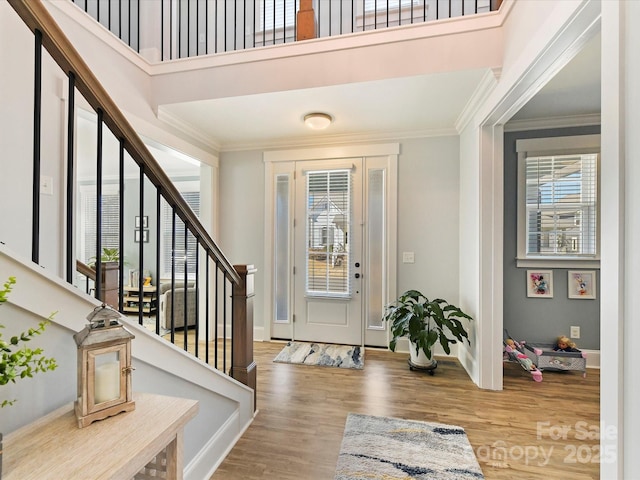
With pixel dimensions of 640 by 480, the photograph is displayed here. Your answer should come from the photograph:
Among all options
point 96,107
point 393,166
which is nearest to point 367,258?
point 393,166

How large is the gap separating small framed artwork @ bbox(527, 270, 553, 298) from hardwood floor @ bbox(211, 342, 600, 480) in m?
0.75

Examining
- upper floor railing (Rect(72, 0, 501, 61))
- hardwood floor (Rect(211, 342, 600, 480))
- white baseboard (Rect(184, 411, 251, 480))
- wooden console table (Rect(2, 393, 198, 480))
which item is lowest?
hardwood floor (Rect(211, 342, 600, 480))

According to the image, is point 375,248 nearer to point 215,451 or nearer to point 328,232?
point 328,232

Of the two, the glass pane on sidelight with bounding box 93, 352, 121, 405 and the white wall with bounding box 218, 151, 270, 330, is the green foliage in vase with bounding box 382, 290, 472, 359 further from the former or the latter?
the glass pane on sidelight with bounding box 93, 352, 121, 405

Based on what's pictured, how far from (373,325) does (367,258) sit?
785mm

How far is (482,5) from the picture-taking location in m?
3.04

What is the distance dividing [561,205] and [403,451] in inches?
109

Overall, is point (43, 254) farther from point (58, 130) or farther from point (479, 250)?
point (479, 250)

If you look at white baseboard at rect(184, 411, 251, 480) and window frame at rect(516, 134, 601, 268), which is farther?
window frame at rect(516, 134, 601, 268)

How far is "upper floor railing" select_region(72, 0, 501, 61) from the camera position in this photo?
2857 mm

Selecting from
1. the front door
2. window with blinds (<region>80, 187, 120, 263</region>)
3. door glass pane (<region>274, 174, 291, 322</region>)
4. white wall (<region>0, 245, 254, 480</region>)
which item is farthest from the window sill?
window with blinds (<region>80, 187, 120, 263</region>)

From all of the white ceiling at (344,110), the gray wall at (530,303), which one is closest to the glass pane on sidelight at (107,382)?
the white ceiling at (344,110)

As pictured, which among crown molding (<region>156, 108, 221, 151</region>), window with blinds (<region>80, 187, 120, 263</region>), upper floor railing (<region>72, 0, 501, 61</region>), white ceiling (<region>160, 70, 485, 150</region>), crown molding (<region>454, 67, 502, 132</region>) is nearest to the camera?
crown molding (<region>454, 67, 502, 132</region>)

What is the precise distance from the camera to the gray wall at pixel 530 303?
3158 millimetres
